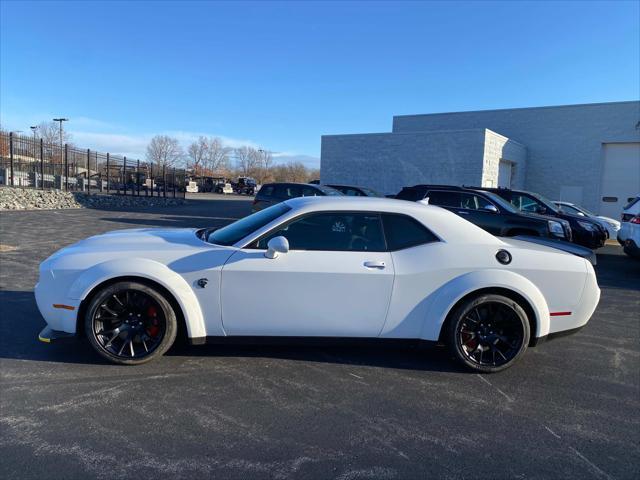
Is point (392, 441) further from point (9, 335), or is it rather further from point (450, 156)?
point (450, 156)

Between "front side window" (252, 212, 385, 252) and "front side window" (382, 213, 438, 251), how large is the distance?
73mm

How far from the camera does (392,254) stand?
4121 mm

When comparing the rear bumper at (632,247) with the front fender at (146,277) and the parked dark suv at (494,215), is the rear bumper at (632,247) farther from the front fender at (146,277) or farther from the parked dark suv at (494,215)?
the front fender at (146,277)

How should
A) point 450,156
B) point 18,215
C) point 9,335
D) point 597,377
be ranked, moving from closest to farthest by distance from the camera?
point 597,377 < point 9,335 < point 18,215 < point 450,156

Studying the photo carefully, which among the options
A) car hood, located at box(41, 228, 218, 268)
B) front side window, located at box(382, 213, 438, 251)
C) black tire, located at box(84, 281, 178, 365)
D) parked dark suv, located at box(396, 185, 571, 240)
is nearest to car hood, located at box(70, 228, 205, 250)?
car hood, located at box(41, 228, 218, 268)

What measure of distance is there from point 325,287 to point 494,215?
25.7 ft

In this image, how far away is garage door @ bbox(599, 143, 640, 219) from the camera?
26.8 metres

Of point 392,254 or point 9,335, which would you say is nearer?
point 392,254

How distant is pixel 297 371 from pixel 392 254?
132 centimetres

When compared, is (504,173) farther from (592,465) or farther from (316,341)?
(592,465)

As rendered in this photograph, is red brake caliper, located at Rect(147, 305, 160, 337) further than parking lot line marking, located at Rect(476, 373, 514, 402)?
Yes

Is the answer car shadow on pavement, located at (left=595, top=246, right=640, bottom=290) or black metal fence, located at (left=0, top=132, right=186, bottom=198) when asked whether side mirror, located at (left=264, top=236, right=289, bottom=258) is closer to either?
car shadow on pavement, located at (left=595, top=246, right=640, bottom=290)

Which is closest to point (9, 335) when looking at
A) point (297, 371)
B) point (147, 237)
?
point (147, 237)

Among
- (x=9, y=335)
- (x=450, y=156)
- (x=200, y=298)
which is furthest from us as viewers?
(x=450, y=156)
